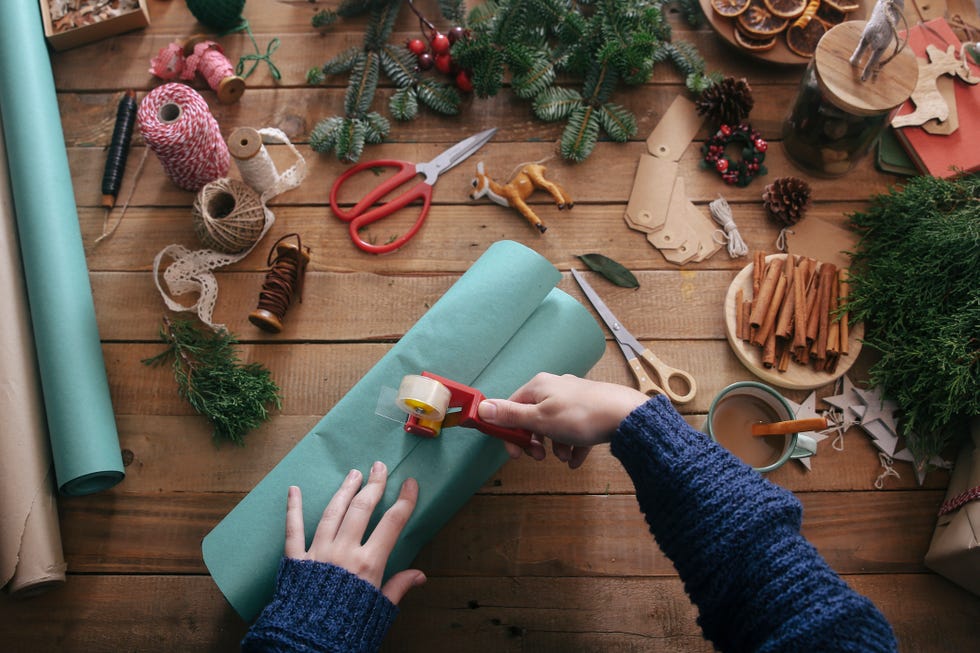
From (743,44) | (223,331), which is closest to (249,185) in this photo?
(223,331)

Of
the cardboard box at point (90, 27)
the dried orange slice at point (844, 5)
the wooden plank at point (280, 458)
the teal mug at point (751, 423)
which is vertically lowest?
the wooden plank at point (280, 458)

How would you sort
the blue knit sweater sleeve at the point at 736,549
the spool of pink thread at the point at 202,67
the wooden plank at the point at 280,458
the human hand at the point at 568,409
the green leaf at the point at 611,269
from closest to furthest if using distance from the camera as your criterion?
the blue knit sweater sleeve at the point at 736,549, the human hand at the point at 568,409, the wooden plank at the point at 280,458, the green leaf at the point at 611,269, the spool of pink thread at the point at 202,67

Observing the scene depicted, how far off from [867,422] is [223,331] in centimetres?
114

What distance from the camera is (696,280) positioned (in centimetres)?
125

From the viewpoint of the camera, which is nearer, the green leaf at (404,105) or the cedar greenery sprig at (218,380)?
the cedar greenery sprig at (218,380)

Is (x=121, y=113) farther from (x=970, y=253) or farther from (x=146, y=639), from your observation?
(x=970, y=253)

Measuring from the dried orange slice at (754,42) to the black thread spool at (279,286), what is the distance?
3.17 ft

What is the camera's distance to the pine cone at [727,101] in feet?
4.25

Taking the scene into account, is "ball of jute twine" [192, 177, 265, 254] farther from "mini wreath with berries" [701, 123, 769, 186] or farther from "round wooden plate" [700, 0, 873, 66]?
"round wooden plate" [700, 0, 873, 66]

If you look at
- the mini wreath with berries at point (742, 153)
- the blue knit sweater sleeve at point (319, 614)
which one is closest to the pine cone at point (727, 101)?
the mini wreath with berries at point (742, 153)

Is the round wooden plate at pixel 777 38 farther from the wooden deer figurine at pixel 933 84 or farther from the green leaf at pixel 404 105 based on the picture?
the green leaf at pixel 404 105

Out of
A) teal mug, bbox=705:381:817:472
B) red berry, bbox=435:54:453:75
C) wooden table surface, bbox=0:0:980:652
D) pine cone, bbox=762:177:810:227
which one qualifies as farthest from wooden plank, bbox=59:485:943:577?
red berry, bbox=435:54:453:75


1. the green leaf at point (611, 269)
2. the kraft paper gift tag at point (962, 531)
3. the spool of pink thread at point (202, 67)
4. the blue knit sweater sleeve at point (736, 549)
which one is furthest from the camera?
the spool of pink thread at point (202, 67)

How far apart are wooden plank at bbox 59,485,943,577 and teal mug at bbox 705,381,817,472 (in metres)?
0.12
